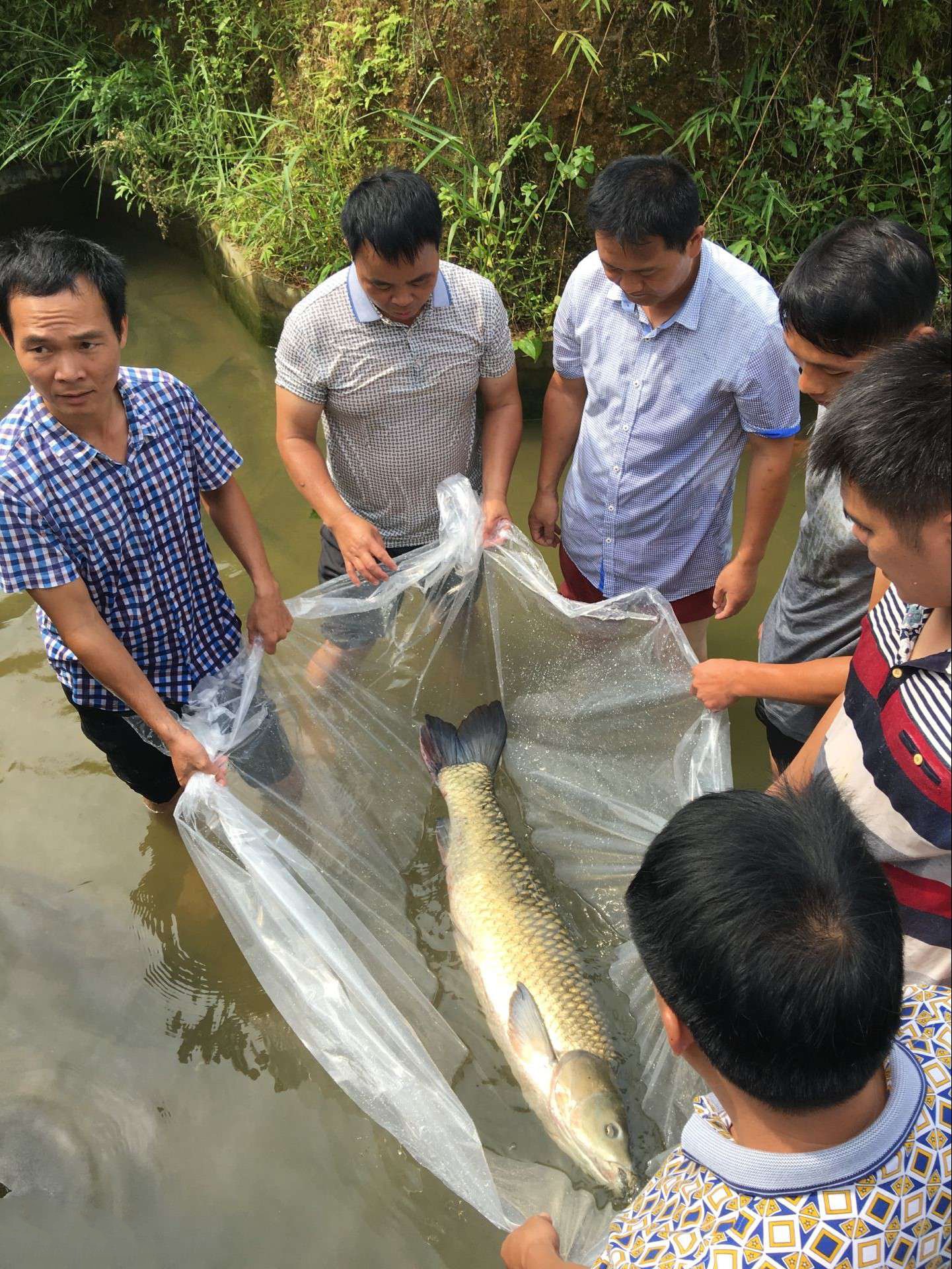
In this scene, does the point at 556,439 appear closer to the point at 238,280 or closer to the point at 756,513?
the point at 756,513

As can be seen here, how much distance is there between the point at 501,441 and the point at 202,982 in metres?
1.69

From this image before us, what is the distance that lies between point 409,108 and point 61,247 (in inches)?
130

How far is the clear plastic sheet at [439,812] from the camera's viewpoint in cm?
191

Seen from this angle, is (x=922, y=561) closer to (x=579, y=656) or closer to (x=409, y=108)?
(x=579, y=656)

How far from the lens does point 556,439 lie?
291 centimetres

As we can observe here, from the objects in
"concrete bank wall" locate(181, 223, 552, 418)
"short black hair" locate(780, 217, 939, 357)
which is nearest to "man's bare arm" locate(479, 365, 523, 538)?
"short black hair" locate(780, 217, 939, 357)

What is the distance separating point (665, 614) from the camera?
2.37 metres

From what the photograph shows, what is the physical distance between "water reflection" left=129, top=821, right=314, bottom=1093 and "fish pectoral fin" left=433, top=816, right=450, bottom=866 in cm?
64

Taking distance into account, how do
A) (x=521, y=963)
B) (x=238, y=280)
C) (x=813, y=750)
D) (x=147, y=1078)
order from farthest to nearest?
(x=238, y=280), (x=147, y=1078), (x=521, y=963), (x=813, y=750)

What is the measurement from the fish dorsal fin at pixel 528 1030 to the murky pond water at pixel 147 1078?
1.62ft

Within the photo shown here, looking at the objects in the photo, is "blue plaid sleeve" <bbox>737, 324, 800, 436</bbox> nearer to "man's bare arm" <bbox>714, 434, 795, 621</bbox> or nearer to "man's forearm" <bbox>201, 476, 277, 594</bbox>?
"man's bare arm" <bbox>714, 434, 795, 621</bbox>

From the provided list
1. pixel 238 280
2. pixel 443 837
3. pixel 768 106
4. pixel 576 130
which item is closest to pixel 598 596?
pixel 443 837

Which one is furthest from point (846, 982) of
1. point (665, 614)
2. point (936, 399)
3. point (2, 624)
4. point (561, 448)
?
point (2, 624)

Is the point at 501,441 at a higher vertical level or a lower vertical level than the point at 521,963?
higher
